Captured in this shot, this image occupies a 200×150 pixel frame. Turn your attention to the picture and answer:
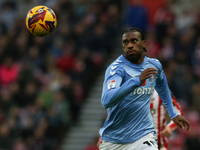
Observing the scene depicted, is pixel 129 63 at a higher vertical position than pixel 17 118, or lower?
higher

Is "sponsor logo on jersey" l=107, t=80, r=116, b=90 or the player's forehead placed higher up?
the player's forehead

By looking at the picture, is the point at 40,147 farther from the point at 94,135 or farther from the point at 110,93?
the point at 110,93

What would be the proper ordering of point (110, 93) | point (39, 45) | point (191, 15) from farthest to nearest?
point (39, 45), point (191, 15), point (110, 93)

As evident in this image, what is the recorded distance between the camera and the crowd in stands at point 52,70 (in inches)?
528

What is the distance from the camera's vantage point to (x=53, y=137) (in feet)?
44.2

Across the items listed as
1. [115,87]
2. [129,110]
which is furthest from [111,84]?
[129,110]

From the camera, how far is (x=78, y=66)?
14406 mm

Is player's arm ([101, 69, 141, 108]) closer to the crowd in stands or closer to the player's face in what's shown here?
the player's face

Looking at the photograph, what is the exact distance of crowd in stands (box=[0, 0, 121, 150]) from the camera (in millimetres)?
13406

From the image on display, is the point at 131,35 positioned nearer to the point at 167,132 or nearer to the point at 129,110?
the point at 129,110

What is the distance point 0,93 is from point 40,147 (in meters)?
2.53

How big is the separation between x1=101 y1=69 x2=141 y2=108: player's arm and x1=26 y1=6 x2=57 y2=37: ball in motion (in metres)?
2.11

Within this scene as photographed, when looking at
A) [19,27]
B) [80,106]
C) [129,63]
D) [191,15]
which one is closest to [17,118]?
[80,106]

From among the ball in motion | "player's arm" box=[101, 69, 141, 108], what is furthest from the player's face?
the ball in motion
